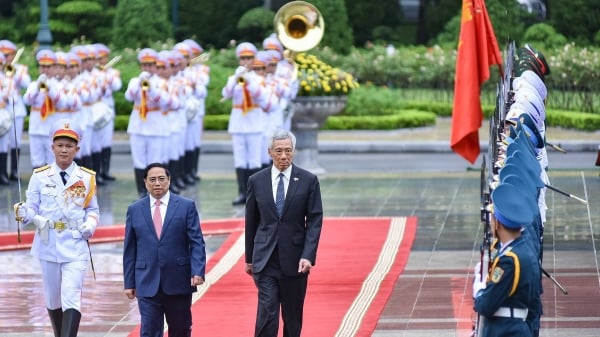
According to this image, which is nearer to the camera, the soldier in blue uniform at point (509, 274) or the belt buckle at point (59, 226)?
the soldier in blue uniform at point (509, 274)

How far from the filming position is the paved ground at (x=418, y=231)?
40.3 ft

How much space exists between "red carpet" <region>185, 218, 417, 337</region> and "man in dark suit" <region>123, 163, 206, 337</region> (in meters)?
1.64

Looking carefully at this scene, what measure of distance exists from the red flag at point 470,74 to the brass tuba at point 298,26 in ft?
Result: 37.4

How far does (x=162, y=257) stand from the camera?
1010 cm

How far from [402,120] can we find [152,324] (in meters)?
20.8

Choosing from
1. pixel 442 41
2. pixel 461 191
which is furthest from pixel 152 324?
pixel 442 41

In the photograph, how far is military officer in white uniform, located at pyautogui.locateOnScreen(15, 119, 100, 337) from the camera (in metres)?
11.0

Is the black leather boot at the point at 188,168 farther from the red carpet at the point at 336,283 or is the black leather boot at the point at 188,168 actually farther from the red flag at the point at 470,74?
the red flag at the point at 470,74

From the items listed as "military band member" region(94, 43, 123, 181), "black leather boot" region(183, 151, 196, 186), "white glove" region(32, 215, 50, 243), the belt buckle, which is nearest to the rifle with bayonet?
the belt buckle

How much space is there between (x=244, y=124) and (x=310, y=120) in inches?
121

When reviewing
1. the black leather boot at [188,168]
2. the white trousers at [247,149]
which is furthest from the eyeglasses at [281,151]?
the black leather boot at [188,168]

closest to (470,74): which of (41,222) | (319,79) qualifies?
(41,222)

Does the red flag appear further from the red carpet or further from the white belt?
the white belt

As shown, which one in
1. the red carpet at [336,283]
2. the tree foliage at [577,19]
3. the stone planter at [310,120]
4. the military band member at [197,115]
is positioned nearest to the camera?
the red carpet at [336,283]
